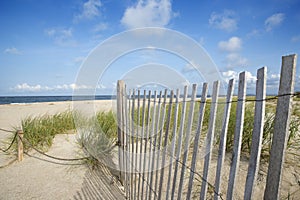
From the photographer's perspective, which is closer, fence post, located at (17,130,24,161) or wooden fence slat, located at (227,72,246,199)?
wooden fence slat, located at (227,72,246,199)

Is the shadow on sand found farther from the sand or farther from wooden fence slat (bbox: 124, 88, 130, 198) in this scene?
wooden fence slat (bbox: 124, 88, 130, 198)

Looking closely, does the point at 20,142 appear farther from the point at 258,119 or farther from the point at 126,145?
the point at 258,119

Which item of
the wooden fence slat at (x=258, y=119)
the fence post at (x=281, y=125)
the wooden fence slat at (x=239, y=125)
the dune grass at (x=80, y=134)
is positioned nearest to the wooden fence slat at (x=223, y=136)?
the wooden fence slat at (x=239, y=125)

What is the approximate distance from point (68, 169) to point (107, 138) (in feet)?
3.40

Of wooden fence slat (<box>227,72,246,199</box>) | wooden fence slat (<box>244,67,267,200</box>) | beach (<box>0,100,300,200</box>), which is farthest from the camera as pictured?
beach (<box>0,100,300,200</box>)

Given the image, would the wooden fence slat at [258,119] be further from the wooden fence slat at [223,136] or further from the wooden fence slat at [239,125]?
the wooden fence slat at [223,136]

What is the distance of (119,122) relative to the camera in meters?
3.66

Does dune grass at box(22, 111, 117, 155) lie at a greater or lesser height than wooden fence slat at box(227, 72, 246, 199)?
lesser

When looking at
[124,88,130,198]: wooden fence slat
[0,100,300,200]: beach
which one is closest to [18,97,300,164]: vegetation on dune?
[0,100,300,200]: beach

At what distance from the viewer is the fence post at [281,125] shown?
101 cm

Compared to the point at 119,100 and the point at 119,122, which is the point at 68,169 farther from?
the point at 119,100

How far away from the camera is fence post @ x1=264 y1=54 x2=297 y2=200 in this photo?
1.01 meters

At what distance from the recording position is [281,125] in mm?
1059

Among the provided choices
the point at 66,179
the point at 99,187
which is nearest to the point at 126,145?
the point at 99,187
